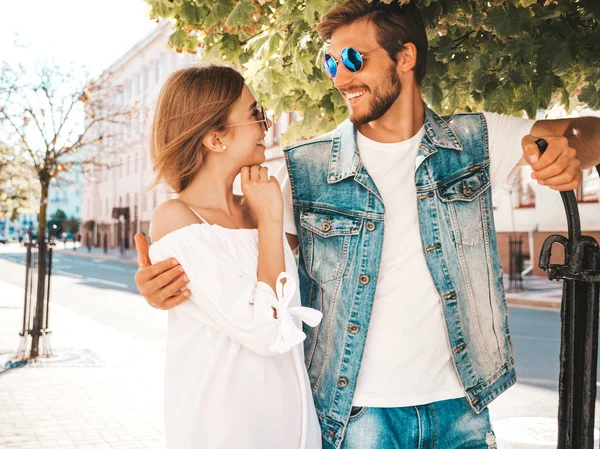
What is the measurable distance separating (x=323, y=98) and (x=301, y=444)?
2.38 metres

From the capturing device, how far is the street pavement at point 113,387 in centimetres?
577

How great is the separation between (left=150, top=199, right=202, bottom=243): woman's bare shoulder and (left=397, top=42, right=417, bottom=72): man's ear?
3.34 feet

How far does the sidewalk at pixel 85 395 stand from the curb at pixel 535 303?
9.35 meters

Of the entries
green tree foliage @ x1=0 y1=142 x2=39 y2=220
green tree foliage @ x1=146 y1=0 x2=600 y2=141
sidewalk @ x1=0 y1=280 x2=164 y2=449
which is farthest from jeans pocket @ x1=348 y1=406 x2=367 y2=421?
green tree foliage @ x1=0 y1=142 x2=39 y2=220

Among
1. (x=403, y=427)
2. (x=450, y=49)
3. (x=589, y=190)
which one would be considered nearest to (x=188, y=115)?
(x=403, y=427)

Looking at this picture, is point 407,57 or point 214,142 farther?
point 407,57

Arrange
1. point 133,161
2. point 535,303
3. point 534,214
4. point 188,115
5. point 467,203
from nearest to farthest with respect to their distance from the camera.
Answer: point 188,115 → point 467,203 → point 535,303 → point 534,214 → point 133,161

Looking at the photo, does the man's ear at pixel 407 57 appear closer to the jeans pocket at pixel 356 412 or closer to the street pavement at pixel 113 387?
the jeans pocket at pixel 356 412

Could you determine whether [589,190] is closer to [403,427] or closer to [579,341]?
[403,427]

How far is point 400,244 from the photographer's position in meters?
2.29

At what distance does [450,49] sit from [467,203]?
1.32 meters

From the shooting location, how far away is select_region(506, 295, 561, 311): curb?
51.2 feet

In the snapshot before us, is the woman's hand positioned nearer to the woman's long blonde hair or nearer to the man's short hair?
the woman's long blonde hair

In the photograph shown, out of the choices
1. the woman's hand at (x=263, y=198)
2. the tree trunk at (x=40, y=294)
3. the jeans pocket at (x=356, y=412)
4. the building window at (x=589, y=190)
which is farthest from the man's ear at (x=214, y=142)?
the building window at (x=589, y=190)
